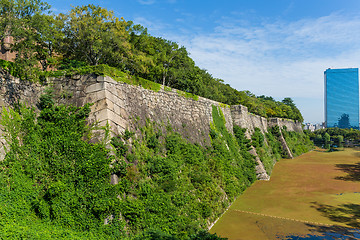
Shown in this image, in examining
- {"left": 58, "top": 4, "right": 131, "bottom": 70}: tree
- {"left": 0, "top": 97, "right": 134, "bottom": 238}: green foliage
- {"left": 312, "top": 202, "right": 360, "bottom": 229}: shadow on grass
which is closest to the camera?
{"left": 0, "top": 97, "right": 134, "bottom": 238}: green foliage

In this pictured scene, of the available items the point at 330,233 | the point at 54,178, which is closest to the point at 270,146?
the point at 330,233

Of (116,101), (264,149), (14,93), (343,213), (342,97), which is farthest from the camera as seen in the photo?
(342,97)

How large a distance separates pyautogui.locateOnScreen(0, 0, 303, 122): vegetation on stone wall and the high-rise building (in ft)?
532

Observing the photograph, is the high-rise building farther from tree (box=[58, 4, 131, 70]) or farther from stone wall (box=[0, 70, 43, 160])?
stone wall (box=[0, 70, 43, 160])

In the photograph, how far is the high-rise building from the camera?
14712cm

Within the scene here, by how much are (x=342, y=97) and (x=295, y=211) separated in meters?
174

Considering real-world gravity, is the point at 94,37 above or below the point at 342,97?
below

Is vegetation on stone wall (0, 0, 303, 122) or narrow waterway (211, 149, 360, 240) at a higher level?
vegetation on stone wall (0, 0, 303, 122)

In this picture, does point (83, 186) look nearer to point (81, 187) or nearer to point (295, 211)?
point (81, 187)

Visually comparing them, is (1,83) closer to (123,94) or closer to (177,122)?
(123,94)

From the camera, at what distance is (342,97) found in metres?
151

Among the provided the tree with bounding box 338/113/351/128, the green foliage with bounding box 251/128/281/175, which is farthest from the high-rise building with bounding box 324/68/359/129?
the green foliage with bounding box 251/128/281/175

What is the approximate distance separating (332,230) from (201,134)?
360 inches

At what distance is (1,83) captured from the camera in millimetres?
7895
